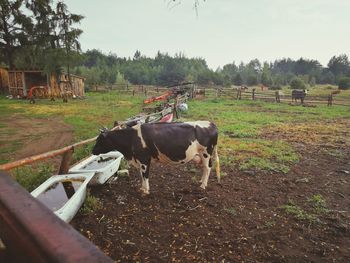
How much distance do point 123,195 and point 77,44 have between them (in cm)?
2428

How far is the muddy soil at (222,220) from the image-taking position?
3.79m

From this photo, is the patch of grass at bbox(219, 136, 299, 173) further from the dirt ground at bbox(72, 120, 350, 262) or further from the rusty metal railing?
the rusty metal railing

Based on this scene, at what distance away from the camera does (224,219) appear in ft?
15.2

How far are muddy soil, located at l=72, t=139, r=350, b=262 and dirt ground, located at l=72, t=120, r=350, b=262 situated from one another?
1cm

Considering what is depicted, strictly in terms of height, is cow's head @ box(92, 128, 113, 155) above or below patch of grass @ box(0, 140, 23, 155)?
above

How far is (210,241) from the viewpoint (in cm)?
402

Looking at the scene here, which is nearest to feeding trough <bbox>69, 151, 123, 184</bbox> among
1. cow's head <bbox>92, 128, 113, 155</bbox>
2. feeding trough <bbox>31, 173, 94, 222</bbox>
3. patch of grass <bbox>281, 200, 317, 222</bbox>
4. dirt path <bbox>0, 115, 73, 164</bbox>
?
feeding trough <bbox>31, 173, 94, 222</bbox>

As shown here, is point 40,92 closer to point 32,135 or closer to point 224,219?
point 32,135

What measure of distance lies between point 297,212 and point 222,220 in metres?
1.43

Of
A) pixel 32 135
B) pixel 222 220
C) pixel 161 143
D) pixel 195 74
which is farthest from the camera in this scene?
pixel 195 74

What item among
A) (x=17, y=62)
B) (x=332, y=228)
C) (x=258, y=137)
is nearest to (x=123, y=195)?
(x=332, y=228)

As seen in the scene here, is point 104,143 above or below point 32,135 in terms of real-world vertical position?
above

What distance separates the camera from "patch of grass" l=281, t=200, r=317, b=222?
4703 mm

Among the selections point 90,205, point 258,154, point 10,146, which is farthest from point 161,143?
point 10,146
